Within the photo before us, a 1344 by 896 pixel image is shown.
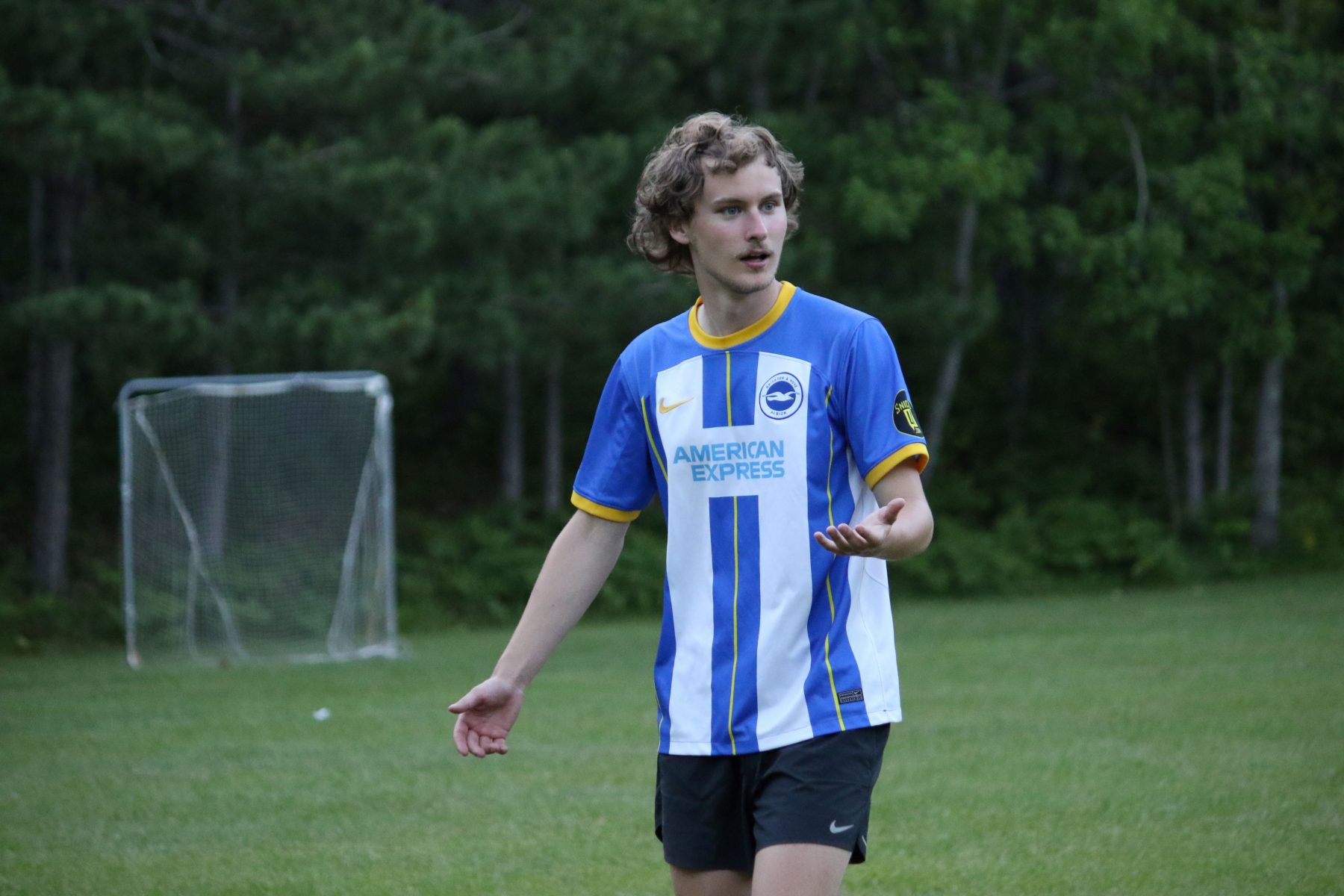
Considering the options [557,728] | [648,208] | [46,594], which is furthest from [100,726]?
[648,208]

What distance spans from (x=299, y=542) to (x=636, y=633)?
11.4 ft

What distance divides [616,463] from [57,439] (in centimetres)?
1431

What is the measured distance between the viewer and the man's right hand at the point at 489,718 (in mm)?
3418

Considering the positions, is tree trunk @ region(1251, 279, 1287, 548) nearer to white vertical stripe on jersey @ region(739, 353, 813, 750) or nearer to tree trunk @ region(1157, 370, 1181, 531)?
tree trunk @ region(1157, 370, 1181, 531)

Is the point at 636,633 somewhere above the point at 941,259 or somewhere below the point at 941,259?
below

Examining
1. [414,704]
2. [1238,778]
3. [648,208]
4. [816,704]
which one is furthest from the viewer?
[414,704]

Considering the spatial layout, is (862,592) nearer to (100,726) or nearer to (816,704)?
(816,704)

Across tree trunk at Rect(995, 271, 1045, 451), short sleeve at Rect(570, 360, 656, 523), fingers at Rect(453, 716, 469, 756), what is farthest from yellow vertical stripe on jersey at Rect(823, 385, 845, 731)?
tree trunk at Rect(995, 271, 1045, 451)

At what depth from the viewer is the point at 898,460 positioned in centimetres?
312

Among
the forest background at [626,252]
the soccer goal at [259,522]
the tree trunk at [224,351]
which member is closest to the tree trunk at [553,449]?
the forest background at [626,252]

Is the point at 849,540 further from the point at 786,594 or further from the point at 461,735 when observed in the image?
the point at 461,735

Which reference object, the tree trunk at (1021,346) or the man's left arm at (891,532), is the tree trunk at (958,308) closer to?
the tree trunk at (1021,346)

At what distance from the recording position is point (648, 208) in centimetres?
346

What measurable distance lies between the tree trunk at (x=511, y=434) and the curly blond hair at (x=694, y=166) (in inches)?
648
